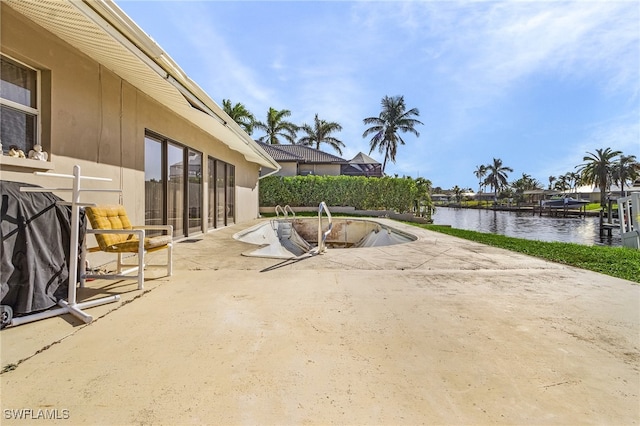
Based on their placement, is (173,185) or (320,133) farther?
(320,133)

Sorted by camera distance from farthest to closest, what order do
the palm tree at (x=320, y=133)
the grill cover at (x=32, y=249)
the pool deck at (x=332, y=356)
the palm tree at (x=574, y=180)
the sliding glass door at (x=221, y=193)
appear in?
the palm tree at (x=574, y=180), the palm tree at (x=320, y=133), the sliding glass door at (x=221, y=193), the grill cover at (x=32, y=249), the pool deck at (x=332, y=356)

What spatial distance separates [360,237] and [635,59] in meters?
9.77

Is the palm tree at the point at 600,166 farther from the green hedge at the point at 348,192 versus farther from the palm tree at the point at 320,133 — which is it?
the green hedge at the point at 348,192

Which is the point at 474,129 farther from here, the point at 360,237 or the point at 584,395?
the point at 584,395

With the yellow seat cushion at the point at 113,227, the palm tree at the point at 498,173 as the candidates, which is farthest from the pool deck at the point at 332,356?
the palm tree at the point at 498,173

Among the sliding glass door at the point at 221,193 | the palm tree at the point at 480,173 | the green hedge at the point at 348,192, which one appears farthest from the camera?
the palm tree at the point at 480,173

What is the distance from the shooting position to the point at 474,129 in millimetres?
36469

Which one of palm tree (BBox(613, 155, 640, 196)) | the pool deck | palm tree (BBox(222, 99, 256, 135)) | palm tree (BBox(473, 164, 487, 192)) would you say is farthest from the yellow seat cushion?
palm tree (BBox(473, 164, 487, 192))

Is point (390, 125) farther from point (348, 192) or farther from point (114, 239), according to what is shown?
point (114, 239)

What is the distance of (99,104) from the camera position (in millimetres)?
4547

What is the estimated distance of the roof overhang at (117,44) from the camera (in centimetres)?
286

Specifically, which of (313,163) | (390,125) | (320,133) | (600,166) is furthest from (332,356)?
(600,166)

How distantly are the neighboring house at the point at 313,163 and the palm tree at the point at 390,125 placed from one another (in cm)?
426

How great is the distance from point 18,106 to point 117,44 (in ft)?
4.61
